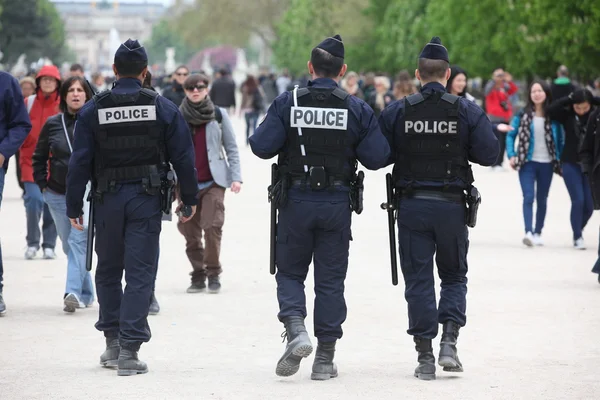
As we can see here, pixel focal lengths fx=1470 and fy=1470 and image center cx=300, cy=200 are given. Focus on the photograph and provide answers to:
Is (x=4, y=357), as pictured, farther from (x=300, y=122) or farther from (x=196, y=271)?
(x=196, y=271)

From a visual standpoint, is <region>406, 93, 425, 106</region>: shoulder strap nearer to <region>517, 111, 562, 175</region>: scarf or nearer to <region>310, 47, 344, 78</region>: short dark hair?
<region>310, 47, 344, 78</region>: short dark hair

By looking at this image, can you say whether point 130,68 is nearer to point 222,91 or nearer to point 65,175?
point 65,175

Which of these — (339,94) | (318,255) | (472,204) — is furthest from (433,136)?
(318,255)

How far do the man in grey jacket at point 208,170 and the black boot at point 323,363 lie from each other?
11.5ft

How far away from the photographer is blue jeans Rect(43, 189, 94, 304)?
10.6 meters

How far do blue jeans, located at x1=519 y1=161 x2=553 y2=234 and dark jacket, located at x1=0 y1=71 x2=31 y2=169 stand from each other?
21.1ft

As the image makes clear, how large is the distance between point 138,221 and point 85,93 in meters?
2.67

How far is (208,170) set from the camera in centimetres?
1177

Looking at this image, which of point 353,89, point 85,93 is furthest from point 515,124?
point 353,89

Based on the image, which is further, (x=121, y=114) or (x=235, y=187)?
(x=235, y=187)

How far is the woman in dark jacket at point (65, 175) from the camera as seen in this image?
34.9 feet

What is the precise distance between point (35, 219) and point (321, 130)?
6507mm

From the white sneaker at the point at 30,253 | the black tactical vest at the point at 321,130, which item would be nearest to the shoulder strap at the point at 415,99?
the black tactical vest at the point at 321,130

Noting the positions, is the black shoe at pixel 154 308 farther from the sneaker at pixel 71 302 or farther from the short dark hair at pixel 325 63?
the short dark hair at pixel 325 63
